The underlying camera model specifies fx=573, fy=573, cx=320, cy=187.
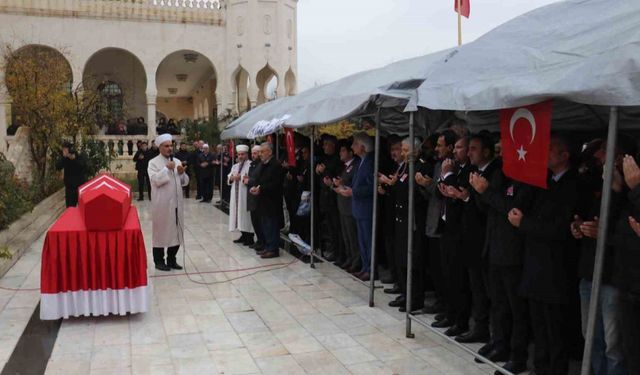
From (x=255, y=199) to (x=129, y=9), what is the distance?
1745 cm

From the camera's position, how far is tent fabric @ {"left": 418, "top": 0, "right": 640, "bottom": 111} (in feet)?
9.77

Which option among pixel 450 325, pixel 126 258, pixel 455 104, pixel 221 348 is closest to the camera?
pixel 455 104

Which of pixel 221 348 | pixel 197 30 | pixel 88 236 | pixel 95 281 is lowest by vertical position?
pixel 221 348

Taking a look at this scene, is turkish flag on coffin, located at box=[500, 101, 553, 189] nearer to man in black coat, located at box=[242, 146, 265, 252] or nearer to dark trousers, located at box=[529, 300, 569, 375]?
dark trousers, located at box=[529, 300, 569, 375]

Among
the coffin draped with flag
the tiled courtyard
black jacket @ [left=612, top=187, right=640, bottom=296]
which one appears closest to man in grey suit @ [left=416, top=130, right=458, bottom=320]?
the tiled courtyard

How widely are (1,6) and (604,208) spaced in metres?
23.8

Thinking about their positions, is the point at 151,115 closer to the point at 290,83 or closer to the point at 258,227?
the point at 290,83

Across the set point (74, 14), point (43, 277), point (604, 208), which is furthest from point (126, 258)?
point (74, 14)

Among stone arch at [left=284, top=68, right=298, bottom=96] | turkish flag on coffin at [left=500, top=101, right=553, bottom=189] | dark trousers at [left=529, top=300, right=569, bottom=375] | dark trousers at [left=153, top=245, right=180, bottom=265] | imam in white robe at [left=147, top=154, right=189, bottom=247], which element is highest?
stone arch at [left=284, top=68, right=298, bottom=96]

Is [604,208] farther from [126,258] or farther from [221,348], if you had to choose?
[126,258]

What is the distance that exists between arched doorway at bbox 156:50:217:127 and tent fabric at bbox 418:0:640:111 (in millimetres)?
21841

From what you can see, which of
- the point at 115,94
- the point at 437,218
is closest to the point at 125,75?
the point at 115,94

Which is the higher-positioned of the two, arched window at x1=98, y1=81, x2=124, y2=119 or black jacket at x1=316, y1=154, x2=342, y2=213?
arched window at x1=98, y1=81, x2=124, y2=119

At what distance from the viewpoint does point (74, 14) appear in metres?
22.6
